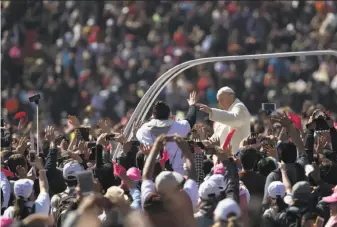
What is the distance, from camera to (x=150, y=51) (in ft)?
119

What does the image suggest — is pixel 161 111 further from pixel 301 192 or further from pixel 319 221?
pixel 319 221

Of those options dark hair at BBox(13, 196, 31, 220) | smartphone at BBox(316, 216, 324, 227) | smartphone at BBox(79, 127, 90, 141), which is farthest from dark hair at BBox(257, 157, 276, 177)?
smartphone at BBox(79, 127, 90, 141)

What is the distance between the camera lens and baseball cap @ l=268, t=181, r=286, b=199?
44.2 ft

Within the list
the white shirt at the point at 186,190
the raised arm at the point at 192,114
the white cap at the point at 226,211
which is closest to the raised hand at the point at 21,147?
the raised arm at the point at 192,114

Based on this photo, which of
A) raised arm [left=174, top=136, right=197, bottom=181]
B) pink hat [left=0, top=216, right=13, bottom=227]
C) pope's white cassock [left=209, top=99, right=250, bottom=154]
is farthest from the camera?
pope's white cassock [left=209, top=99, right=250, bottom=154]

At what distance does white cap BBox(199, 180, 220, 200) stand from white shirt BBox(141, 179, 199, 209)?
59 mm

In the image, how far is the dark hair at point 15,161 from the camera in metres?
15.3

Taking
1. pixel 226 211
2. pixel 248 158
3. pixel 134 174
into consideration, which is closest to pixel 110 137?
pixel 134 174

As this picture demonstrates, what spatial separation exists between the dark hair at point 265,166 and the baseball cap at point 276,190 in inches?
52.3

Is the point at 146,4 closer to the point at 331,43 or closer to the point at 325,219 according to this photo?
the point at 331,43

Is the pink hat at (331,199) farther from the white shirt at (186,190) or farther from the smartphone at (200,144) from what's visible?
the smartphone at (200,144)

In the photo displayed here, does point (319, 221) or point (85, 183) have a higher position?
point (85, 183)

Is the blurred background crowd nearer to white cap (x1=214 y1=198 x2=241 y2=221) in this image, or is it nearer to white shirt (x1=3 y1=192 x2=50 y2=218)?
white shirt (x1=3 y1=192 x2=50 y2=218)

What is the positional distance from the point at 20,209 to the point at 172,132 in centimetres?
311
